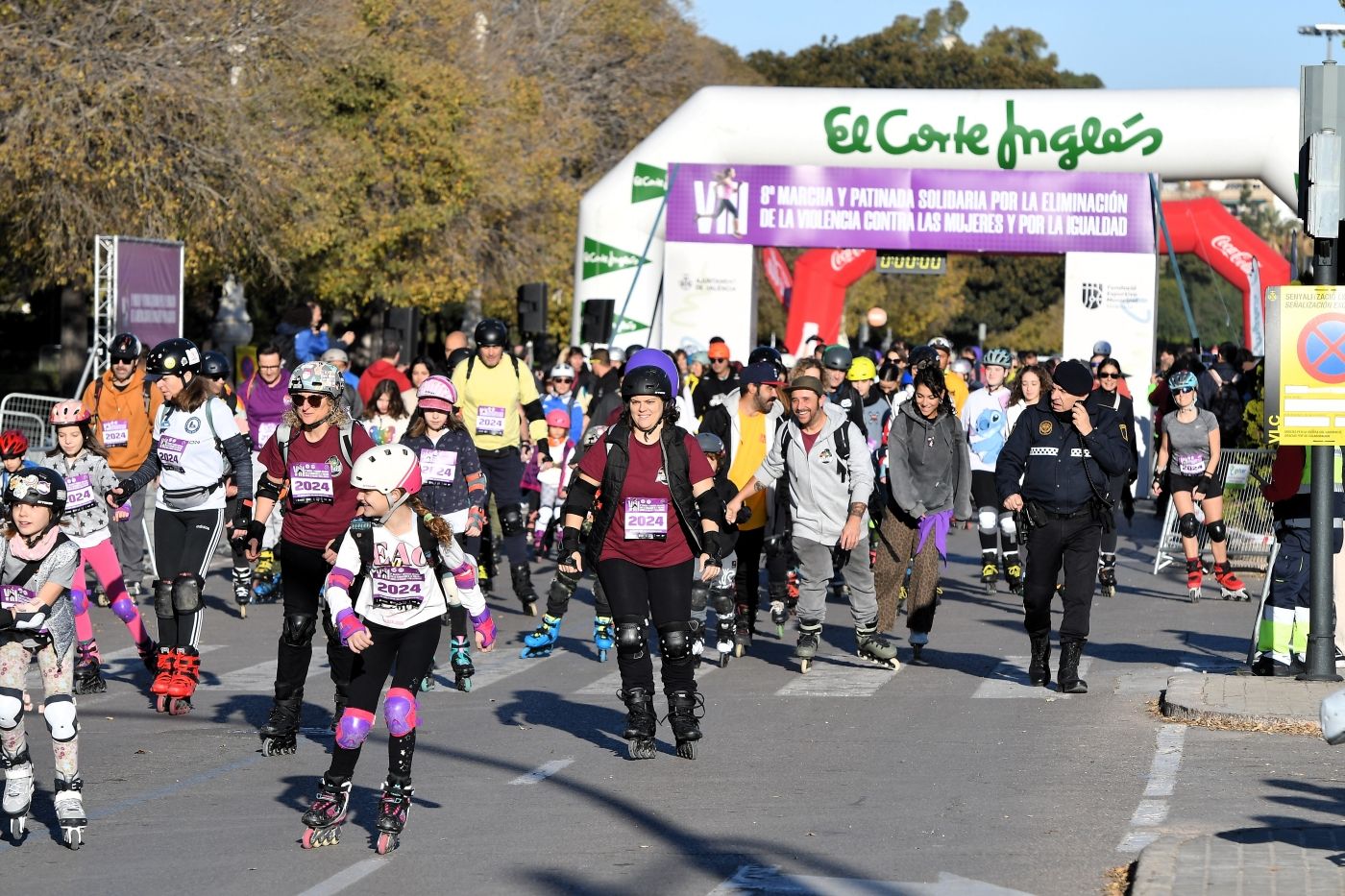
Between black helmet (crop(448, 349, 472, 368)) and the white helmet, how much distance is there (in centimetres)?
777

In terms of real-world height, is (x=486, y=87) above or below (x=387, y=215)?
above

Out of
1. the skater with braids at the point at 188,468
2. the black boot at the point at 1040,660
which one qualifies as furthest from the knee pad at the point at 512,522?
the black boot at the point at 1040,660

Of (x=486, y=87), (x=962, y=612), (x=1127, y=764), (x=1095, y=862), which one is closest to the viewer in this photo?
(x=1095, y=862)

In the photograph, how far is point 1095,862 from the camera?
727cm

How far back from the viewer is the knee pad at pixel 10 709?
7.61 m

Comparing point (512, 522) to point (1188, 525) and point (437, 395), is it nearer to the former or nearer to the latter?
point (437, 395)

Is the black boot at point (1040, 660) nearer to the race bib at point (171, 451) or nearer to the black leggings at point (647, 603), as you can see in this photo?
the black leggings at point (647, 603)

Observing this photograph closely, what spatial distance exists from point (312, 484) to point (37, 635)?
2.11 meters

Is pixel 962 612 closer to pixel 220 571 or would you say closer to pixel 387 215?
pixel 220 571

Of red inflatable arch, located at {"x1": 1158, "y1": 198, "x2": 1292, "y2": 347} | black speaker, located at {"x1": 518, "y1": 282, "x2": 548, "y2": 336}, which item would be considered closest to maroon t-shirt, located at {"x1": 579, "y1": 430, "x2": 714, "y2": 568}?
black speaker, located at {"x1": 518, "y1": 282, "x2": 548, "y2": 336}

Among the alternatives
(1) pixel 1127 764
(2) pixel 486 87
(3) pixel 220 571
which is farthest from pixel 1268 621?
(2) pixel 486 87

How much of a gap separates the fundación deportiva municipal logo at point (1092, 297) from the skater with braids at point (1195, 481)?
33.3ft

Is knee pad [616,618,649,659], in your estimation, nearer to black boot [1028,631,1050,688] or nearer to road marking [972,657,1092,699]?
road marking [972,657,1092,699]

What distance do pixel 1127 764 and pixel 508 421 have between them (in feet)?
23.2
